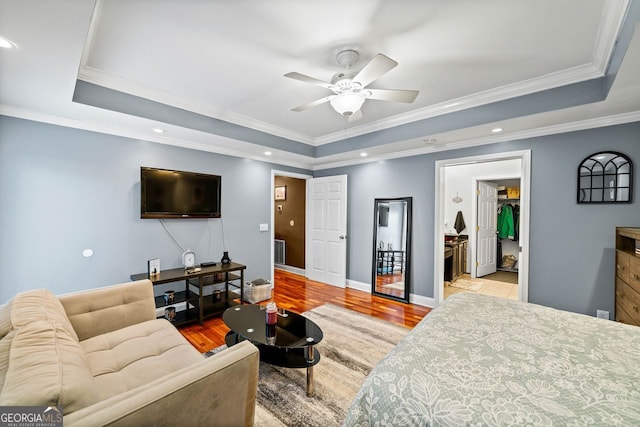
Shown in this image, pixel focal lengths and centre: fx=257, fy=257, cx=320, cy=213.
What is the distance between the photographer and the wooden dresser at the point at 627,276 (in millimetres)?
2113

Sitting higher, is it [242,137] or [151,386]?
[242,137]

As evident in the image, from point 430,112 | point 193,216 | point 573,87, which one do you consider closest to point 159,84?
point 193,216

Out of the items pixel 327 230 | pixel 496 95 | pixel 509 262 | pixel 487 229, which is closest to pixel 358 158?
pixel 327 230

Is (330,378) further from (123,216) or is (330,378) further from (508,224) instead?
(508,224)

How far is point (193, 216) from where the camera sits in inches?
139

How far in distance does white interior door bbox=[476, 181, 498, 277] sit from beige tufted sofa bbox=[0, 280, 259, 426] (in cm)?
582

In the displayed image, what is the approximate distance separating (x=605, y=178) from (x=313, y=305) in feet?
12.2

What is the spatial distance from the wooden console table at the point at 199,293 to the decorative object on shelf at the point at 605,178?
4.16m

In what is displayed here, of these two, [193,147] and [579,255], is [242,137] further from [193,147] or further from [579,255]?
[579,255]

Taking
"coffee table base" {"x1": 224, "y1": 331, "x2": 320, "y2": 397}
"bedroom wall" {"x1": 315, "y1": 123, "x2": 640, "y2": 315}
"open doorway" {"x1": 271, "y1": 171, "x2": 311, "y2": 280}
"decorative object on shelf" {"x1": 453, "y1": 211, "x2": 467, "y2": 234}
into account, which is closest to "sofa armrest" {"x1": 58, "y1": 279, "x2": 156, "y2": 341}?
"coffee table base" {"x1": 224, "y1": 331, "x2": 320, "y2": 397}

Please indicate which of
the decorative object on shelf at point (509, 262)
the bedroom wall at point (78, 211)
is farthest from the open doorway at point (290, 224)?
the decorative object on shelf at point (509, 262)

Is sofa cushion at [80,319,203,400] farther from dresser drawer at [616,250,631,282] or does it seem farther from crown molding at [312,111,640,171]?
dresser drawer at [616,250,631,282]

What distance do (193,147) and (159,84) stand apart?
1.12 m

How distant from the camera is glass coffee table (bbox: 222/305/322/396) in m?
1.96
